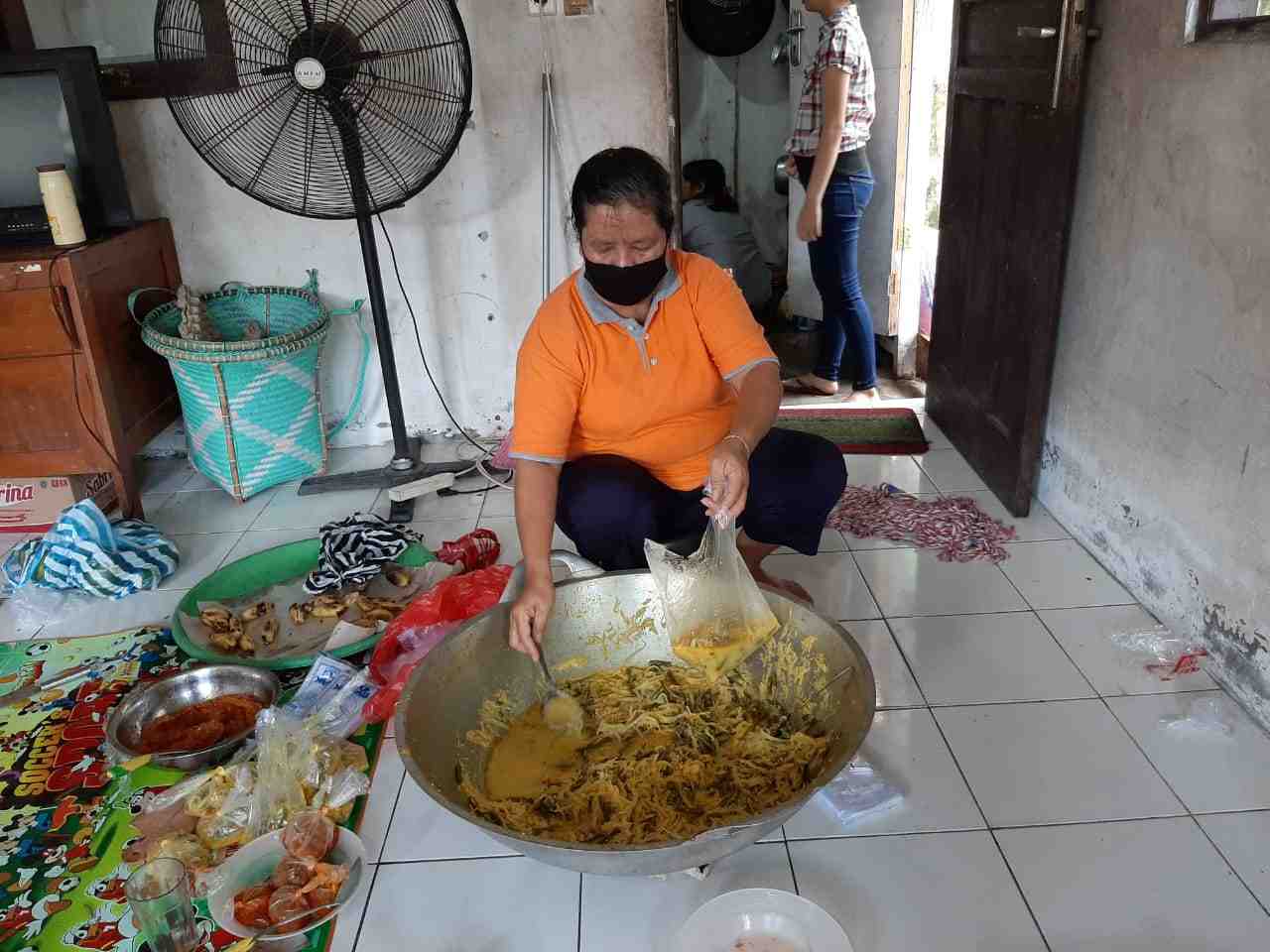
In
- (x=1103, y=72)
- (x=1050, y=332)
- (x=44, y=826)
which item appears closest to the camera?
(x=44, y=826)

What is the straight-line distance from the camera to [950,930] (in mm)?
1300

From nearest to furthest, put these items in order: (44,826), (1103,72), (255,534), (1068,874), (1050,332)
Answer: (1068,874)
(44,826)
(1103,72)
(1050,332)
(255,534)

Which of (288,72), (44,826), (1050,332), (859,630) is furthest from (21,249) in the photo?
(1050,332)

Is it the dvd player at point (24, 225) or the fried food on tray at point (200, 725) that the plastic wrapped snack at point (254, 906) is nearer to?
the fried food on tray at point (200, 725)

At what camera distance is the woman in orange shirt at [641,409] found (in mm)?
1452

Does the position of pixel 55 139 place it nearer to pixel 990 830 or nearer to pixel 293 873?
pixel 293 873

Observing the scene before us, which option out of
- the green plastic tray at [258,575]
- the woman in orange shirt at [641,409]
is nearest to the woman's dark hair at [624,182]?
the woman in orange shirt at [641,409]

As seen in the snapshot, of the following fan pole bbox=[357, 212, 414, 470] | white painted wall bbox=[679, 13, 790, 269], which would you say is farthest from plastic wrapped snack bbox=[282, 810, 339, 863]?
white painted wall bbox=[679, 13, 790, 269]

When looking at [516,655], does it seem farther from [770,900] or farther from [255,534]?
[255,534]

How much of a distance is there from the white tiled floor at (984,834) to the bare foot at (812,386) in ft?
4.79

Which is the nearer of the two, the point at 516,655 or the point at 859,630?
the point at 516,655

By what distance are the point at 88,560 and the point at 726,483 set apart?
165 cm

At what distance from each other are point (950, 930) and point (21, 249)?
8.29 feet

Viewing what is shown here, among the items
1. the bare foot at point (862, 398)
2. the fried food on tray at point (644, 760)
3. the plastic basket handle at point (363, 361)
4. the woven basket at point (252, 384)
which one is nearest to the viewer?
the fried food on tray at point (644, 760)
